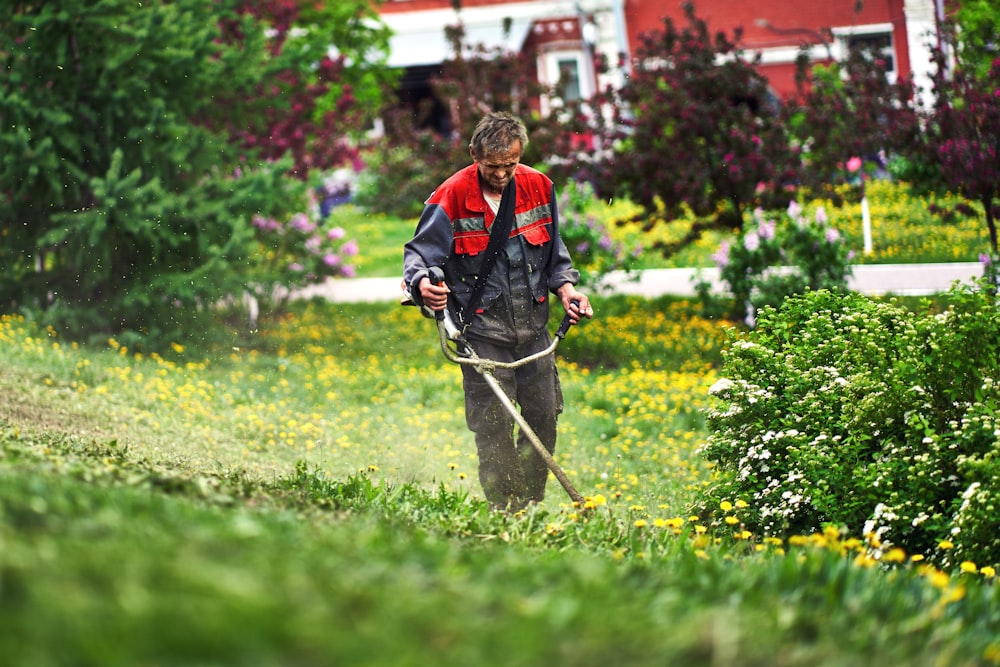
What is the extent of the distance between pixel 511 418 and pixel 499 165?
1.15m

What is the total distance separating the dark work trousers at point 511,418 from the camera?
5.44 metres

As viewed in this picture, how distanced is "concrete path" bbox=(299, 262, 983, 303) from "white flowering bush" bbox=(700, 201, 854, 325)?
1.40 ft

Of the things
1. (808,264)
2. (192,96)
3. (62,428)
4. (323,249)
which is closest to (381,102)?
(323,249)

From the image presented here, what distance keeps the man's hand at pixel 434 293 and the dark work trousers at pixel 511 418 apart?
396mm

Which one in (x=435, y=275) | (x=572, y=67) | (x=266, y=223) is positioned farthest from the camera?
(x=572, y=67)

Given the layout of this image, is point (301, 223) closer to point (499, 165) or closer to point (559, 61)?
point (499, 165)

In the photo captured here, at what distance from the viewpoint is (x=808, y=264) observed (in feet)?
35.3

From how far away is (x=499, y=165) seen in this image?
5164 millimetres

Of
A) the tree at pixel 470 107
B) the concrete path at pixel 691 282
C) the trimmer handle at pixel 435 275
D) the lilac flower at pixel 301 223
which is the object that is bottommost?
the concrete path at pixel 691 282

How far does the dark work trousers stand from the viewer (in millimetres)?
5438

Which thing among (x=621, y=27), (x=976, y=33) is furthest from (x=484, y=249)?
(x=621, y=27)

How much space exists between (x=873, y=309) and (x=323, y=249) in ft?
27.7

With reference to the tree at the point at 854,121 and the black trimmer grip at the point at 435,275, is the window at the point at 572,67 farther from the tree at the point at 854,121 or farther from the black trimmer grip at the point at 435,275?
the black trimmer grip at the point at 435,275

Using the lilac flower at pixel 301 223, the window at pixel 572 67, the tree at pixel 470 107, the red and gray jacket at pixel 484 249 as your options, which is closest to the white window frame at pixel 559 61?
the window at pixel 572 67
